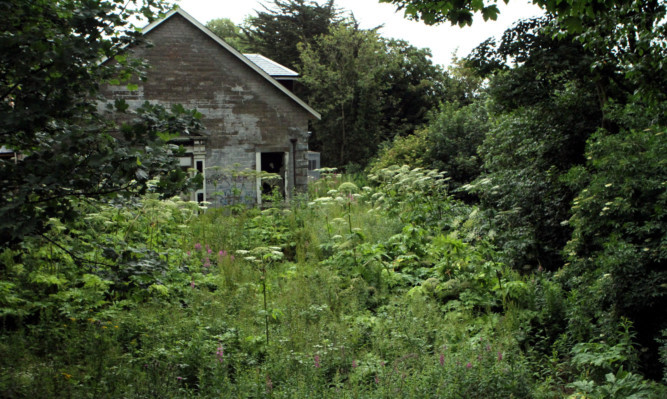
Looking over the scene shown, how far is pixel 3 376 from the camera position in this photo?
478 cm

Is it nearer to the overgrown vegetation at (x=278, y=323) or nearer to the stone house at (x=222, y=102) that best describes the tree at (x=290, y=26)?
the stone house at (x=222, y=102)

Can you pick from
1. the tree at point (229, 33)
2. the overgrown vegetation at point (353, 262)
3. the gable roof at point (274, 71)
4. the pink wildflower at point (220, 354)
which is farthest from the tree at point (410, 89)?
the pink wildflower at point (220, 354)

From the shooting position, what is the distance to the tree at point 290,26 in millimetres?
38438

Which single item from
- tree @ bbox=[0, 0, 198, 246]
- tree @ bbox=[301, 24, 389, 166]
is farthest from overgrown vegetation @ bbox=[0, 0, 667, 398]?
tree @ bbox=[301, 24, 389, 166]

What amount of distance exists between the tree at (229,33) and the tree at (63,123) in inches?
1388

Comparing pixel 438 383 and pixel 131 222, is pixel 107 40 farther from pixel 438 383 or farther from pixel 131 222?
pixel 131 222

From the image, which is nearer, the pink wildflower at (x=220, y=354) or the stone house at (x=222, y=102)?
the pink wildflower at (x=220, y=354)

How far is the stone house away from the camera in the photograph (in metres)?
16.7

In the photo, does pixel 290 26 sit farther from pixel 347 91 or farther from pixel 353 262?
pixel 353 262

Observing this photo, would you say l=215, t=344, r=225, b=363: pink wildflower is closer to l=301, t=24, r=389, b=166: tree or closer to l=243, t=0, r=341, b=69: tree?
l=301, t=24, r=389, b=166: tree

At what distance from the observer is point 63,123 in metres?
4.62

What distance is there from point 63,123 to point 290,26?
118 ft

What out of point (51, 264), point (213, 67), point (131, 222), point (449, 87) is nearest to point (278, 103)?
point (213, 67)

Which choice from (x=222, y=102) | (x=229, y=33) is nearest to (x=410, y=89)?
(x=222, y=102)
